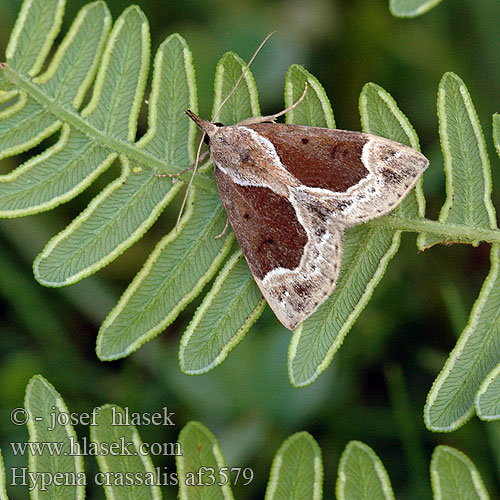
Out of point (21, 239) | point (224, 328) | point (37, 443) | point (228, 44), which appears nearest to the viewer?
point (37, 443)

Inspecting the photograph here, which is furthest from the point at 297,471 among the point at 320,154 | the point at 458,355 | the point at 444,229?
the point at 320,154

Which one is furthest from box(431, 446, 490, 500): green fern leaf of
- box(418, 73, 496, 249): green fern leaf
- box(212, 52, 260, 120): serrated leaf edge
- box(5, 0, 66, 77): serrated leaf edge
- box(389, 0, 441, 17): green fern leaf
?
box(5, 0, 66, 77): serrated leaf edge

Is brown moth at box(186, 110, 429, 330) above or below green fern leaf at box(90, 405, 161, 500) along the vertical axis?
above

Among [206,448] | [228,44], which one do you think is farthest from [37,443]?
[228,44]

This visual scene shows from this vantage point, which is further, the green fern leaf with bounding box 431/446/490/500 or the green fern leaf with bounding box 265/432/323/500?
the green fern leaf with bounding box 265/432/323/500

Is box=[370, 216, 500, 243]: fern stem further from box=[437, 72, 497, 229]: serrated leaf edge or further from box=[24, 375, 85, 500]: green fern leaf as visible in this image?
box=[24, 375, 85, 500]: green fern leaf

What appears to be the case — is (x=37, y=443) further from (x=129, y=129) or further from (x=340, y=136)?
(x=340, y=136)
